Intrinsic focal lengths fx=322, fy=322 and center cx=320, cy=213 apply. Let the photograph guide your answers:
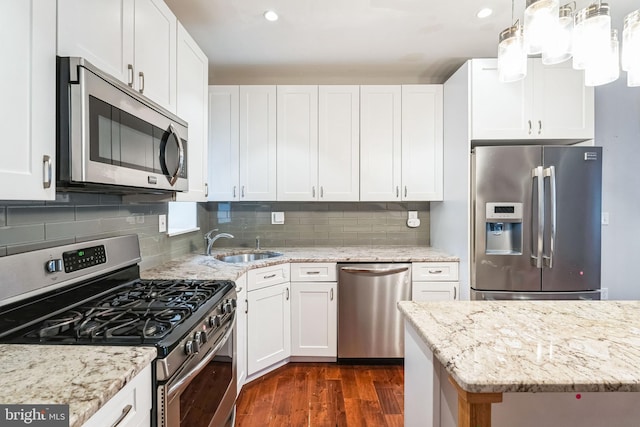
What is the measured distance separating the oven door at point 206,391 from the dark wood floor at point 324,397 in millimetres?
355

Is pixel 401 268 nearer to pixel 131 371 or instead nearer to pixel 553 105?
pixel 553 105

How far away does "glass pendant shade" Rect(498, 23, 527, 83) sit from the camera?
132cm

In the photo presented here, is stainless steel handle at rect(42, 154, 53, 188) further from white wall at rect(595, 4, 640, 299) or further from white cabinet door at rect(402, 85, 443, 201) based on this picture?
white wall at rect(595, 4, 640, 299)

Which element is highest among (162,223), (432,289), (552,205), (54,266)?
(552,205)

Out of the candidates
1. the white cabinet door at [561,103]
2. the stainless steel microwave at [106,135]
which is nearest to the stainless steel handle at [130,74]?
the stainless steel microwave at [106,135]

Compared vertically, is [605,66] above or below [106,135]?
Result: above

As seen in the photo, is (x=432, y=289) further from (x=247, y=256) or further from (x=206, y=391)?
(x=206, y=391)

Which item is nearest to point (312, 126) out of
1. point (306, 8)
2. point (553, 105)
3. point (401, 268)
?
point (306, 8)

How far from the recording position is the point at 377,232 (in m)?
3.15

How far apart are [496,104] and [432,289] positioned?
1.49m

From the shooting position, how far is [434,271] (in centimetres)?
255

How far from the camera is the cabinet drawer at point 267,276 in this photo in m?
2.21

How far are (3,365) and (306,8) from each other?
2.20m

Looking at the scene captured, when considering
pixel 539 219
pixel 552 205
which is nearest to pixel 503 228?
pixel 539 219
